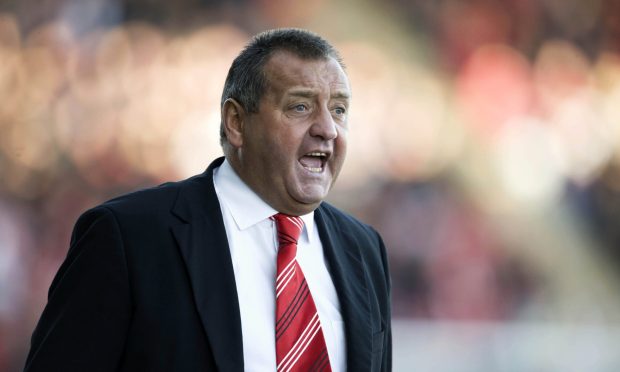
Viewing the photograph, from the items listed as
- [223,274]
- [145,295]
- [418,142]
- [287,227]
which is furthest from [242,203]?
[418,142]

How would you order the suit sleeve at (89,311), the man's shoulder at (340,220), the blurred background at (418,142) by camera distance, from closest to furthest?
the suit sleeve at (89,311)
the man's shoulder at (340,220)
the blurred background at (418,142)

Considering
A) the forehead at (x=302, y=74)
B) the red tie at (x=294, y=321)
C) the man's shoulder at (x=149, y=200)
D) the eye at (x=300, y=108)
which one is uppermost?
the forehead at (x=302, y=74)

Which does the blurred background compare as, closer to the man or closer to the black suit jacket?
the man

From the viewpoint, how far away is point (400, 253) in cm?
556

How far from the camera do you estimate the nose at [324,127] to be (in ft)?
5.92

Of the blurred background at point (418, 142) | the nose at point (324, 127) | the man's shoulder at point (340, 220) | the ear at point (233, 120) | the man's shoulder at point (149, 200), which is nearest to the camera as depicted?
the man's shoulder at point (149, 200)

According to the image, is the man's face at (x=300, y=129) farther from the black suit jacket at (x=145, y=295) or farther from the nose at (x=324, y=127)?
the black suit jacket at (x=145, y=295)

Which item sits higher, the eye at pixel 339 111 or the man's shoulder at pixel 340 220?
the eye at pixel 339 111

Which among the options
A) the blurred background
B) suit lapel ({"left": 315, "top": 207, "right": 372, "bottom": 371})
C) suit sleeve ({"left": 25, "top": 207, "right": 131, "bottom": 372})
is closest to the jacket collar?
suit lapel ({"left": 315, "top": 207, "right": 372, "bottom": 371})

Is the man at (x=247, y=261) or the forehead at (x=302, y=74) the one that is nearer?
the man at (x=247, y=261)

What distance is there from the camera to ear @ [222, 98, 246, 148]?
6.30 ft

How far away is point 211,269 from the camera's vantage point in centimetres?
170

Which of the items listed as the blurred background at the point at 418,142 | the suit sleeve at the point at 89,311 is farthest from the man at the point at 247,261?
the blurred background at the point at 418,142

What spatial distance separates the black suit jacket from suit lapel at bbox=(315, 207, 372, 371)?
0.09 feet
